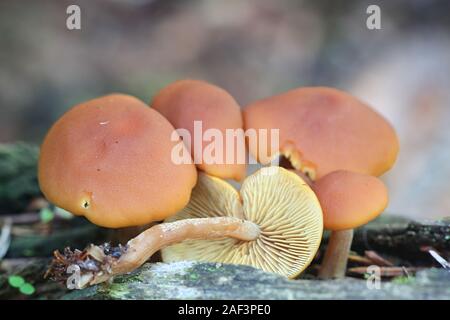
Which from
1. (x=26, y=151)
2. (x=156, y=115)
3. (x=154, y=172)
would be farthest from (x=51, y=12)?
(x=154, y=172)

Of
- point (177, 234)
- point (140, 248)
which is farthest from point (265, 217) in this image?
point (140, 248)

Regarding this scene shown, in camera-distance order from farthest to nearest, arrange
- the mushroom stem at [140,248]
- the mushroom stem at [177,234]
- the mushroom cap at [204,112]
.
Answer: the mushroom cap at [204,112] → the mushroom stem at [177,234] → the mushroom stem at [140,248]

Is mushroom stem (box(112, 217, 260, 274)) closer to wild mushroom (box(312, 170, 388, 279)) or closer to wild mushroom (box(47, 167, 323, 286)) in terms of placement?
wild mushroom (box(47, 167, 323, 286))

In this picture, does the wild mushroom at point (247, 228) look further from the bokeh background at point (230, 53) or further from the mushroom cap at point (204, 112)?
the bokeh background at point (230, 53)

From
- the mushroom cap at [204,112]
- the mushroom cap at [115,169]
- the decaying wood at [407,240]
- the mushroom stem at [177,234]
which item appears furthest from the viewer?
the decaying wood at [407,240]

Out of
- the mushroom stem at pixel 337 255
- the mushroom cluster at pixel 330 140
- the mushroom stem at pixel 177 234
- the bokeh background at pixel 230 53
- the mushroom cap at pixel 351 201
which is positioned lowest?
the mushroom stem at pixel 337 255

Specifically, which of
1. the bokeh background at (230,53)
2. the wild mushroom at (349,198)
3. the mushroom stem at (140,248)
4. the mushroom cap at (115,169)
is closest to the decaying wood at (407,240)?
the wild mushroom at (349,198)

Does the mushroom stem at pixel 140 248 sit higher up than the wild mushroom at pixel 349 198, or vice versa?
the wild mushroom at pixel 349 198

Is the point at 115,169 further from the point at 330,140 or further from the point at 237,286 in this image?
the point at 330,140

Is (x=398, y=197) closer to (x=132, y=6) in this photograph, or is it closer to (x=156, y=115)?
(x=156, y=115)
